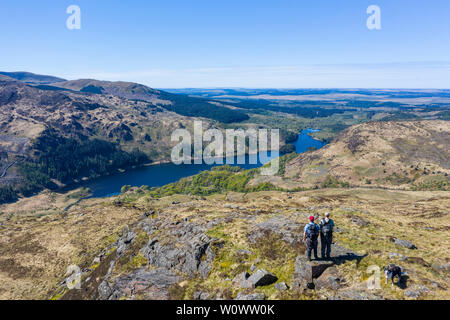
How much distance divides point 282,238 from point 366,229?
46.8 feet

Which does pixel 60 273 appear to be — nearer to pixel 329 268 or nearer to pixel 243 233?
pixel 243 233

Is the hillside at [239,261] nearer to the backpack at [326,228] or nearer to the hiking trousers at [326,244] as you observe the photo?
the hiking trousers at [326,244]

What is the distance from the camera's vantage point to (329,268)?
2348 centimetres

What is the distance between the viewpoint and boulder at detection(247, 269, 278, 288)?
2400 centimetres

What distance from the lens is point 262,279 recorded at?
2400cm

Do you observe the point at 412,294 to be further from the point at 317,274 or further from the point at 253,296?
the point at 253,296

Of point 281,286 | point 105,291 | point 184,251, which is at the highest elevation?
point 281,286

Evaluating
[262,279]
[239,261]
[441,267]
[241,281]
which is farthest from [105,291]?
[441,267]

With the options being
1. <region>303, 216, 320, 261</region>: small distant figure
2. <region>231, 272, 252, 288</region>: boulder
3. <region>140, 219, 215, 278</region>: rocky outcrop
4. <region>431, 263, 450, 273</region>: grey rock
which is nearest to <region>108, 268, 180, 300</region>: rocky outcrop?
<region>140, 219, 215, 278</region>: rocky outcrop

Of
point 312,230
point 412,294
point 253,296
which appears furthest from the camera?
point 253,296

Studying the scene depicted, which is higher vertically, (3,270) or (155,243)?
(155,243)

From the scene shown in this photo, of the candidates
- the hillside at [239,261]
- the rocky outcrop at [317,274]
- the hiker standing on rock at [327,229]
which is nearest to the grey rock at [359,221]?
the hillside at [239,261]

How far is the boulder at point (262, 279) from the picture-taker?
24000 millimetres
